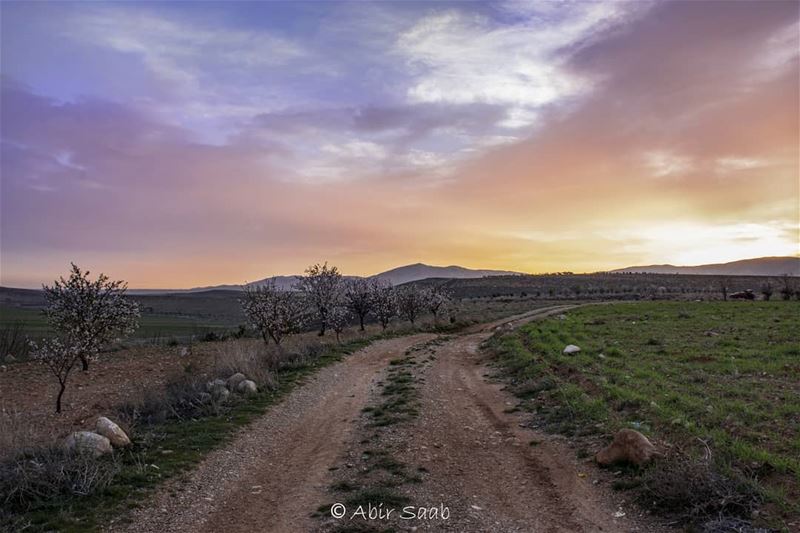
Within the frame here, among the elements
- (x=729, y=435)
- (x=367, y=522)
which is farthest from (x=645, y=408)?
(x=367, y=522)

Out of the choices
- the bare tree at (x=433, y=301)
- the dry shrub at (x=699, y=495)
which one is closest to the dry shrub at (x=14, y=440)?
the dry shrub at (x=699, y=495)

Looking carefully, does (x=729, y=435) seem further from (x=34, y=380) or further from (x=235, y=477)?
(x=34, y=380)

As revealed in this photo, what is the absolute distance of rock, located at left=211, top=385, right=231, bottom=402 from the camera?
12.9 meters

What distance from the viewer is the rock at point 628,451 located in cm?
753

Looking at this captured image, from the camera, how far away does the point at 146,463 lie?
8.37 m

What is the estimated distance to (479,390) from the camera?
14.5m

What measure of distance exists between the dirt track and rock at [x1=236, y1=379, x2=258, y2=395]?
1.20 m

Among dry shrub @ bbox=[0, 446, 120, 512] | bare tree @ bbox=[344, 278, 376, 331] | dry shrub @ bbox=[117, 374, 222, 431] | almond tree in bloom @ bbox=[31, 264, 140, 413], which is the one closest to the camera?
dry shrub @ bbox=[0, 446, 120, 512]

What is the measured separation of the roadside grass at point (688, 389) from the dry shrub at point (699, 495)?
243 mm

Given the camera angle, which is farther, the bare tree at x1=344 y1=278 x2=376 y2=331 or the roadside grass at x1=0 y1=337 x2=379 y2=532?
the bare tree at x1=344 y1=278 x2=376 y2=331

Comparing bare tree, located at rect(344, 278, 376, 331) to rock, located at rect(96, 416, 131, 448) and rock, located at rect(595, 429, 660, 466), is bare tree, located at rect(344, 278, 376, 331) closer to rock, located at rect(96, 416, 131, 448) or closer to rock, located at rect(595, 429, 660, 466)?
rock, located at rect(96, 416, 131, 448)

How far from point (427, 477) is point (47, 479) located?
533 cm
